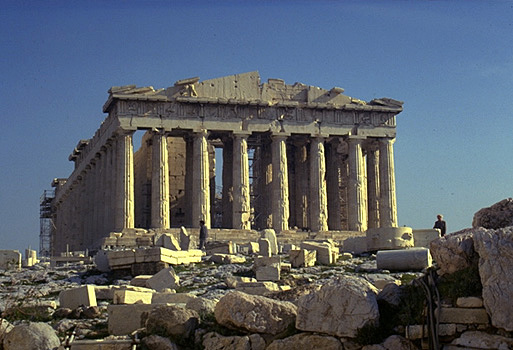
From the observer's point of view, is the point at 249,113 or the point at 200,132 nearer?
the point at 200,132

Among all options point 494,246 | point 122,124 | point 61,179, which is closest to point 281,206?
point 122,124

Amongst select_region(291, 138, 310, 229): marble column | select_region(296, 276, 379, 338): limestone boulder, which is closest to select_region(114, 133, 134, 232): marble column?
select_region(291, 138, 310, 229): marble column

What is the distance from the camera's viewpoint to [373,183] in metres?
47.7

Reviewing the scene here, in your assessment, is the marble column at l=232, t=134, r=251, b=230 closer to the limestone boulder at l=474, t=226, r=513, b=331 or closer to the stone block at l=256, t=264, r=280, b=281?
the stone block at l=256, t=264, r=280, b=281

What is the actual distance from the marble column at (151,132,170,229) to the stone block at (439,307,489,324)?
31586 millimetres

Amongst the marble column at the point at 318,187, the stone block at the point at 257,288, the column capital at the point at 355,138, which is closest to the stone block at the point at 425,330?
the stone block at the point at 257,288

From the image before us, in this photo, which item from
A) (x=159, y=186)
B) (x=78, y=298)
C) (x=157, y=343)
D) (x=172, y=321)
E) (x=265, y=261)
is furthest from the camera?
(x=159, y=186)

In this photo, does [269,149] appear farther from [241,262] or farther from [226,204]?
[241,262]

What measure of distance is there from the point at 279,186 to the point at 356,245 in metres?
13.9

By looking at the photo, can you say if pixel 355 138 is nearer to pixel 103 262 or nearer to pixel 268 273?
pixel 103 262

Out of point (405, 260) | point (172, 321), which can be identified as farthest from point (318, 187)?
point (172, 321)

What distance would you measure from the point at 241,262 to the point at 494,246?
16.7m

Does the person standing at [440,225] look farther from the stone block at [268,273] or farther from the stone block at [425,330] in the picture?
the stone block at [425,330]

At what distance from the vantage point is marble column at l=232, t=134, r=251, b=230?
43219mm
